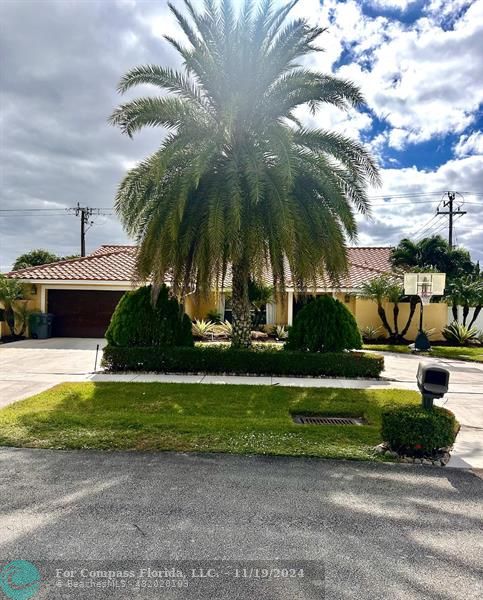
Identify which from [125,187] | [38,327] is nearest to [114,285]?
[38,327]

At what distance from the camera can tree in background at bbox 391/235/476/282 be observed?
20.0 m

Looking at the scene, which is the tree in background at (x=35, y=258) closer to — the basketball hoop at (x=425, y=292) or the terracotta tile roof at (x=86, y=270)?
the terracotta tile roof at (x=86, y=270)

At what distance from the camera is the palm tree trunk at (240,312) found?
432 inches

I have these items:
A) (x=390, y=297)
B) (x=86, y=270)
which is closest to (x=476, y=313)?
(x=390, y=297)

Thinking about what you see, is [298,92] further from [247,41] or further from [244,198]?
[244,198]

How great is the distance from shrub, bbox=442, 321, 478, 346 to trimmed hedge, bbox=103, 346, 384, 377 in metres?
9.64

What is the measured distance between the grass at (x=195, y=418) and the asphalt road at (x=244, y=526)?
461mm

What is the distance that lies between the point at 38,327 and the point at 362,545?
1827 centimetres

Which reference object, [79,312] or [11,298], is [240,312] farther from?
[11,298]

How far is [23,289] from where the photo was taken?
60.8 ft

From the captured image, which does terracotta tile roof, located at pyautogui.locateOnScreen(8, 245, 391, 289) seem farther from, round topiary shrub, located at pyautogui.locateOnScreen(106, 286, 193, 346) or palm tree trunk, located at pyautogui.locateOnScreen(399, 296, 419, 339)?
round topiary shrub, located at pyautogui.locateOnScreen(106, 286, 193, 346)

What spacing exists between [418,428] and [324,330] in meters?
6.10

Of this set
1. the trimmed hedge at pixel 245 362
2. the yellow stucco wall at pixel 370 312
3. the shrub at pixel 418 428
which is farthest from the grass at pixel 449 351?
the shrub at pixel 418 428

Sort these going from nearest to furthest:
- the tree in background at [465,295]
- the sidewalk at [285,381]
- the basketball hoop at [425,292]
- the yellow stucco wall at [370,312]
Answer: the sidewalk at [285,381] < the basketball hoop at [425,292] < the tree in background at [465,295] < the yellow stucco wall at [370,312]
